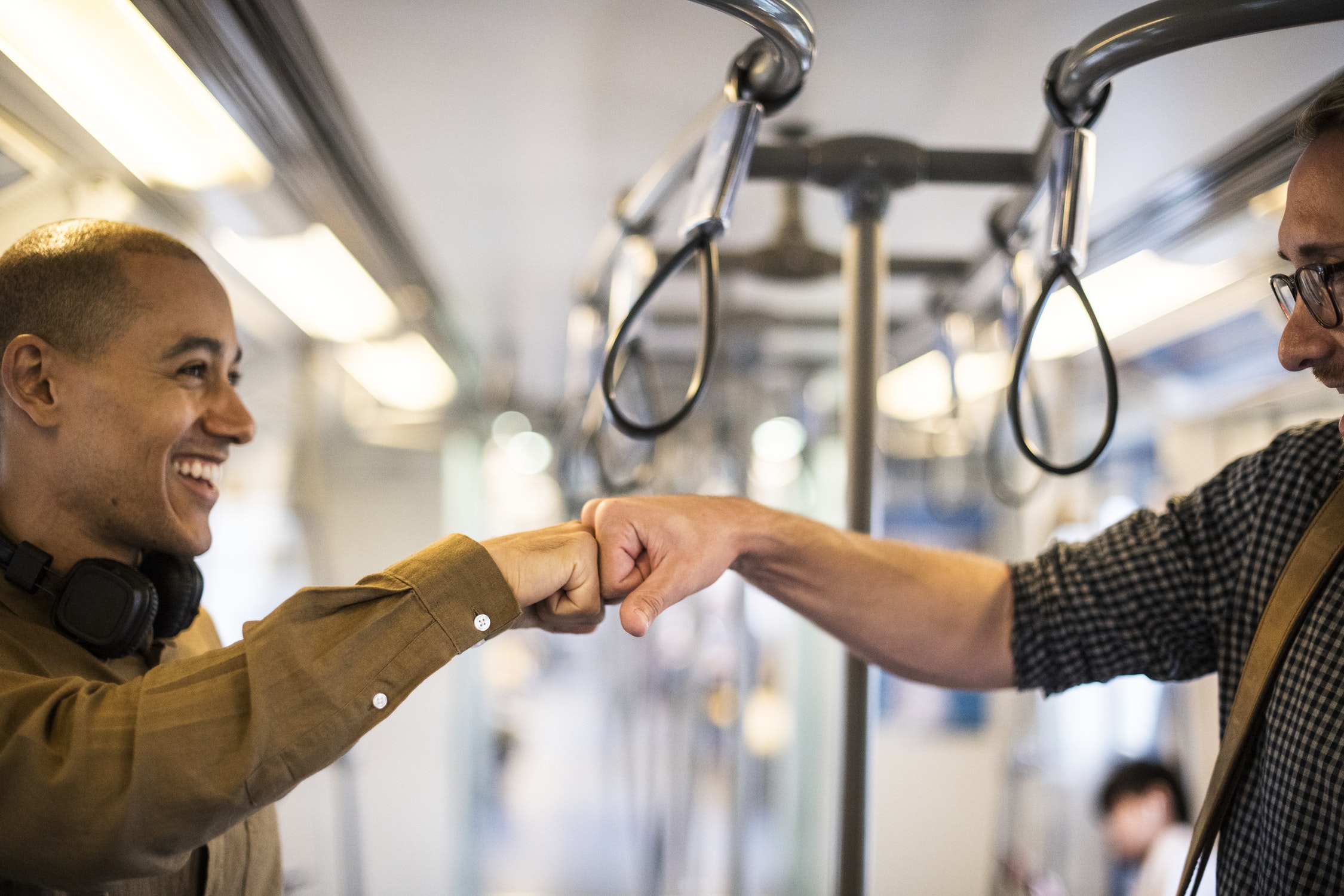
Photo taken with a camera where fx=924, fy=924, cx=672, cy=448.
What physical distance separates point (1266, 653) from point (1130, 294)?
1.65m

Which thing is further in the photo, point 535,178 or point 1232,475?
point 535,178

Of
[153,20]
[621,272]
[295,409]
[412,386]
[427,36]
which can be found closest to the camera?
[153,20]

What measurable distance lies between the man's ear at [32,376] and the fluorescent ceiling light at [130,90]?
42cm

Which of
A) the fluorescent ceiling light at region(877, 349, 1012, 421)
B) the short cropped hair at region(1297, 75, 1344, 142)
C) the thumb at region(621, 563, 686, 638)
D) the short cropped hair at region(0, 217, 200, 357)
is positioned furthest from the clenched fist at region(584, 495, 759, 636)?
the fluorescent ceiling light at region(877, 349, 1012, 421)

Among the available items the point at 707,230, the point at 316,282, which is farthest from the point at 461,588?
the point at 316,282

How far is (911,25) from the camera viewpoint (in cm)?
133

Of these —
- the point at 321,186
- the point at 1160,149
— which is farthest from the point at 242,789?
the point at 1160,149

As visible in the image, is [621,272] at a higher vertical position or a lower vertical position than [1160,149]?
lower

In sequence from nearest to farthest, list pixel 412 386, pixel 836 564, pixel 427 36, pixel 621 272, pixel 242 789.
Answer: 1. pixel 242 789
2. pixel 836 564
3. pixel 427 36
4. pixel 621 272
5. pixel 412 386

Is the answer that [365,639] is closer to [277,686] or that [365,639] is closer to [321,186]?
[277,686]

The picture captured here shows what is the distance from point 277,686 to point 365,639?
8 cm

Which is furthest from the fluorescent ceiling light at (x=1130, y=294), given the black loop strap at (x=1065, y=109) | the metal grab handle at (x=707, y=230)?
the metal grab handle at (x=707, y=230)

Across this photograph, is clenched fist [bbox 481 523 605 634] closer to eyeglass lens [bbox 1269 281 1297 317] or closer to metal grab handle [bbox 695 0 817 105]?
metal grab handle [bbox 695 0 817 105]

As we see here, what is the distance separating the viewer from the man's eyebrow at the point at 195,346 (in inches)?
41.4
